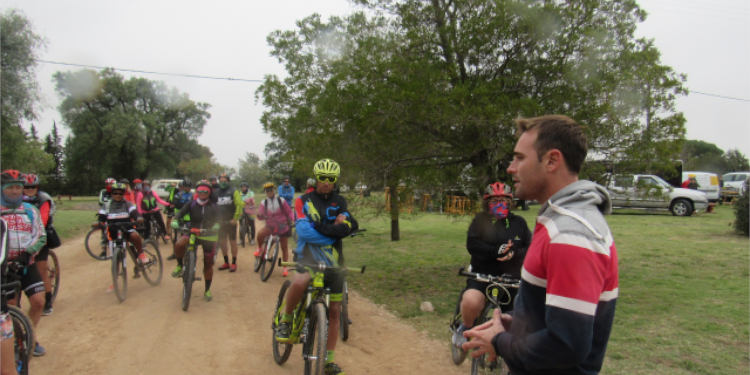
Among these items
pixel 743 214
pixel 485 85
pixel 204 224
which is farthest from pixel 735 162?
pixel 204 224

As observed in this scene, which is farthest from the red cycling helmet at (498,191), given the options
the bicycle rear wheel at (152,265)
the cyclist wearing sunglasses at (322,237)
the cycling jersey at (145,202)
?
the cycling jersey at (145,202)

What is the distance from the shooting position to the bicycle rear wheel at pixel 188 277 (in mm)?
6859

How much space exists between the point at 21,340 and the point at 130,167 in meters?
53.3

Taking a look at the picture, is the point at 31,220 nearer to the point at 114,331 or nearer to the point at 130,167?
the point at 114,331

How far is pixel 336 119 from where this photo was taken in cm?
752

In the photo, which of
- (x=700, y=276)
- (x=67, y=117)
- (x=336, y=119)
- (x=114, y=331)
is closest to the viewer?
(x=114, y=331)

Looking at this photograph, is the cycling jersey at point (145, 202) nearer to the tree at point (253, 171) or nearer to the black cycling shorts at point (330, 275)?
the black cycling shorts at point (330, 275)

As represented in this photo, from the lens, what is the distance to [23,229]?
5.02 metres

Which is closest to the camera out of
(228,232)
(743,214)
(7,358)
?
(7,358)

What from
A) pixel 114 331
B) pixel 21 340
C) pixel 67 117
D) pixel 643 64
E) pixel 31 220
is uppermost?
pixel 67 117

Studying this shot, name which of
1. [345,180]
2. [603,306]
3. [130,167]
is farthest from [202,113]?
[603,306]

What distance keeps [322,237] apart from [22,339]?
2.97 meters

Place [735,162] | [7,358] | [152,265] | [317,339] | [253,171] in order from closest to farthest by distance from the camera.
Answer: [7,358] < [317,339] < [152,265] < [735,162] < [253,171]

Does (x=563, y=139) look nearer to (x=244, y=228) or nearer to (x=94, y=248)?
(x=244, y=228)
